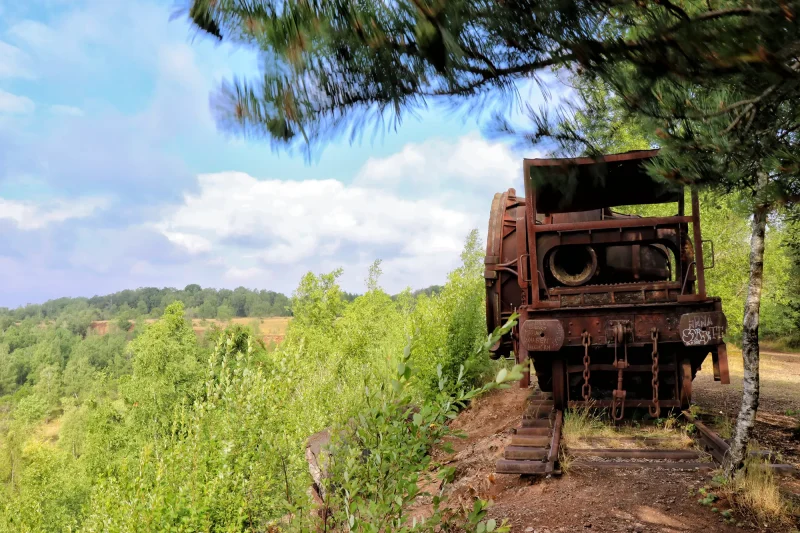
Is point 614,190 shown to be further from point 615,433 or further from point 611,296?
point 615,433

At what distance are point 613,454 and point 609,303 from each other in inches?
86.2

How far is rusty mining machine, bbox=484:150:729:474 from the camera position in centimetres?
721

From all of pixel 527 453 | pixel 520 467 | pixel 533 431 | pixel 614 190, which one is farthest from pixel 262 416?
pixel 614 190

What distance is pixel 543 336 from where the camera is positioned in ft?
24.0

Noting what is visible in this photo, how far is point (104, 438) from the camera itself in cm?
3244

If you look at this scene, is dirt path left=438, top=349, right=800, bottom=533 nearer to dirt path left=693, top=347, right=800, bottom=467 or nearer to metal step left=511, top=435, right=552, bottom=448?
dirt path left=693, top=347, right=800, bottom=467

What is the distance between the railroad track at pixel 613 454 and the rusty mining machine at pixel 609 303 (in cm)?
4

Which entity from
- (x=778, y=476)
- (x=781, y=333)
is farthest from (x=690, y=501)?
(x=781, y=333)

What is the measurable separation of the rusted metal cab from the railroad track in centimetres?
72

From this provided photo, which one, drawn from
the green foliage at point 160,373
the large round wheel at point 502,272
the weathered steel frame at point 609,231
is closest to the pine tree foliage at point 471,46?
the weathered steel frame at point 609,231

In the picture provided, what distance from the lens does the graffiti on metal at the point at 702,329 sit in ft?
23.1

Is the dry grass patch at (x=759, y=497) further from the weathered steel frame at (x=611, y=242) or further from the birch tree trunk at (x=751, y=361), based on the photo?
the weathered steel frame at (x=611, y=242)

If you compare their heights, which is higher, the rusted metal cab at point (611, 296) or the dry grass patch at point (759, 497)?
the rusted metal cab at point (611, 296)

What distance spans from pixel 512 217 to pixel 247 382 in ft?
19.7
